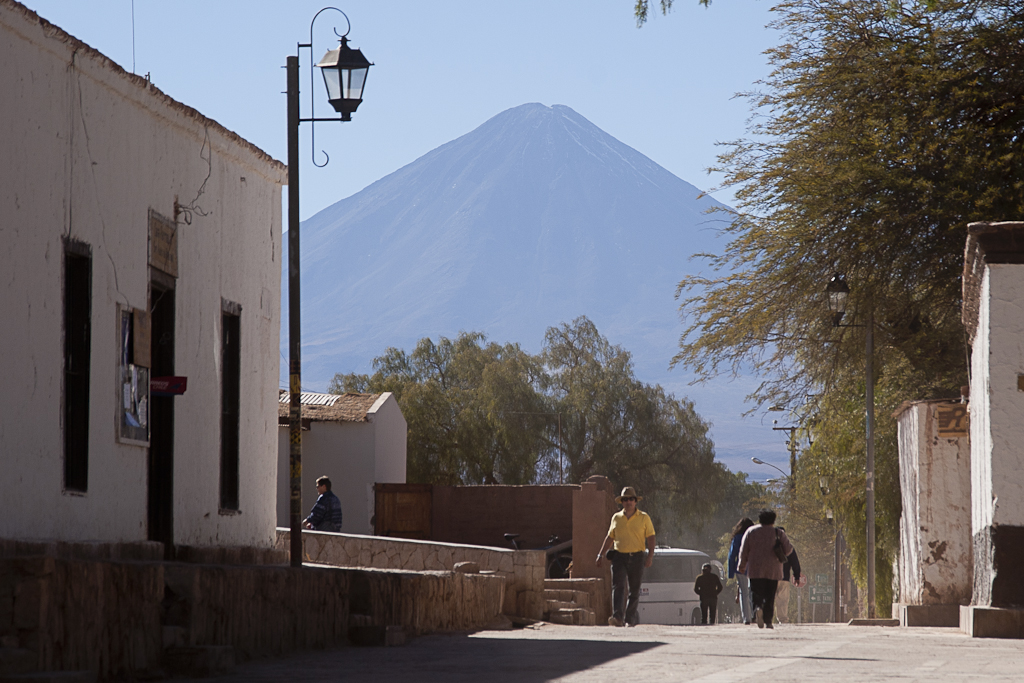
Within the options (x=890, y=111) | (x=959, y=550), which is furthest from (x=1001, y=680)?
(x=890, y=111)

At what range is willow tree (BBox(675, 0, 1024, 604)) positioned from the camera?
20.0 meters

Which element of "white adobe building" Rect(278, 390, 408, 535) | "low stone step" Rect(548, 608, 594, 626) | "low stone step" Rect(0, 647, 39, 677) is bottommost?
"low stone step" Rect(548, 608, 594, 626)

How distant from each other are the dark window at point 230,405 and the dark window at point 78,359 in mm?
3494

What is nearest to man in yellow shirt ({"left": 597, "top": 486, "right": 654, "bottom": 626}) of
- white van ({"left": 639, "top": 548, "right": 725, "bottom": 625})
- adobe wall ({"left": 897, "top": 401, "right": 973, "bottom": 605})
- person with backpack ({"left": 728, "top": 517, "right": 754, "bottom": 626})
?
person with backpack ({"left": 728, "top": 517, "right": 754, "bottom": 626})

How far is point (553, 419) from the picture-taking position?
5050cm

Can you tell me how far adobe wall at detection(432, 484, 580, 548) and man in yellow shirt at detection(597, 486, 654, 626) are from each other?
1180 cm

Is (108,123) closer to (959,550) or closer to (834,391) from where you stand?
(959,550)

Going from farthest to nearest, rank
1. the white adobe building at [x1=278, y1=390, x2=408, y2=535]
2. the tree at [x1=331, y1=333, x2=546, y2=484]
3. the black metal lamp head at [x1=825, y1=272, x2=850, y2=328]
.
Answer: the tree at [x1=331, y1=333, x2=546, y2=484] < the white adobe building at [x1=278, y1=390, x2=408, y2=535] < the black metal lamp head at [x1=825, y1=272, x2=850, y2=328]

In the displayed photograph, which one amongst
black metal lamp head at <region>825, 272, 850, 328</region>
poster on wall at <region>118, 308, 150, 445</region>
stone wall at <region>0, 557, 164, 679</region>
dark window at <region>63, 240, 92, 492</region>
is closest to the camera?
stone wall at <region>0, 557, 164, 679</region>

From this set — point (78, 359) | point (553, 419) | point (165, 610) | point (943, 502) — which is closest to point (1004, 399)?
point (943, 502)

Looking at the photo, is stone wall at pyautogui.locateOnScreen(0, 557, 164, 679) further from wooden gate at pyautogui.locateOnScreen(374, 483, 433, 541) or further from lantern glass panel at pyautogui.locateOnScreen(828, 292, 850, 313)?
wooden gate at pyautogui.locateOnScreen(374, 483, 433, 541)

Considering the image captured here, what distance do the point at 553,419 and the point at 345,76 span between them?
38.2 meters

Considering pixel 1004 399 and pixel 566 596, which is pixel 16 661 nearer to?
pixel 1004 399

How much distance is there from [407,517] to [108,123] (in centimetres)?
2021
